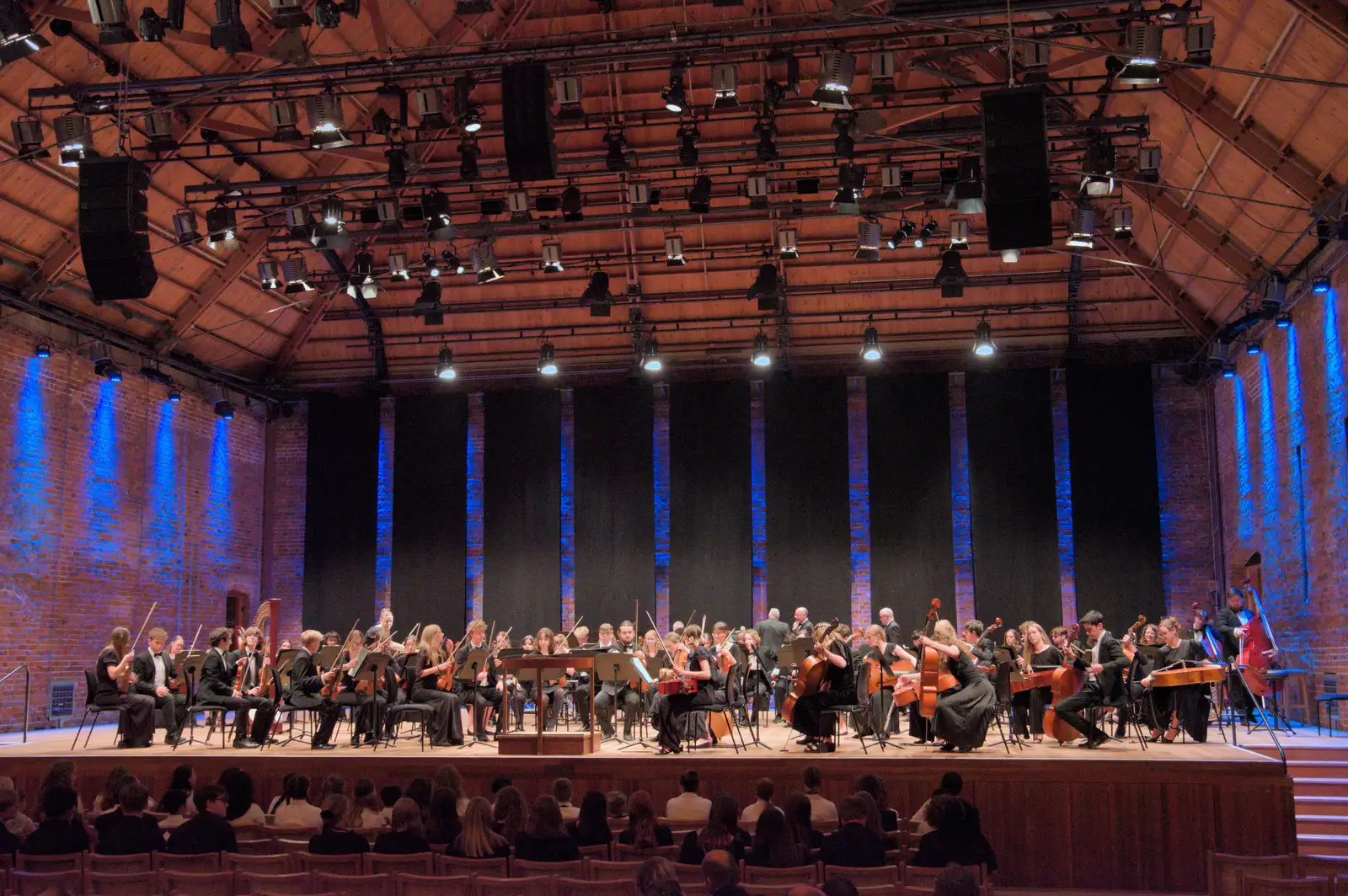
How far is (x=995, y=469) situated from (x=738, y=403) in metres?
4.52

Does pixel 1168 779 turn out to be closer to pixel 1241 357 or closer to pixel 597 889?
pixel 597 889

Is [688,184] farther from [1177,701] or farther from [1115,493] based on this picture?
[1177,701]

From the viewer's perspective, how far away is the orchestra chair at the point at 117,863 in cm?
595

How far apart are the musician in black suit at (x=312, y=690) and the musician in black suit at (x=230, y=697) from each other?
30 centimetres

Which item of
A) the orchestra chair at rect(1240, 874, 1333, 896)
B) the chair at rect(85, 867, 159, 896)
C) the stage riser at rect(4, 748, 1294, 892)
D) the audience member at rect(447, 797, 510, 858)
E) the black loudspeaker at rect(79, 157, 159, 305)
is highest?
the black loudspeaker at rect(79, 157, 159, 305)

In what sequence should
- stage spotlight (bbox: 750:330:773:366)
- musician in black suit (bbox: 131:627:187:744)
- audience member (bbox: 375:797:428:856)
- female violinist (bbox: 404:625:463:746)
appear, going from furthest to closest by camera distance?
1. stage spotlight (bbox: 750:330:773:366)
2. musician in black suit (bbox: 131:627:187:744)
3. female violinist (bbox: 404:625:463:746)
4. audience member (bbox: 375:797:428:856)

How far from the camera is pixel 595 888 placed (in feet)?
17.7

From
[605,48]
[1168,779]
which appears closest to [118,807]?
[1168,779]

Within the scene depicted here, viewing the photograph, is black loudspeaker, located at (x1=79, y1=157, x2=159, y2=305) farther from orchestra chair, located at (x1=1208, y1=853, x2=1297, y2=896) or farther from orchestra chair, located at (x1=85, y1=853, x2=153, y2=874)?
orchestra chair, located at (x1=1208, y1=853, x2=1297, y2=896)

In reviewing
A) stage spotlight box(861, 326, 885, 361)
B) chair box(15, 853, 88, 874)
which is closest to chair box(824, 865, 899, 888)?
chair box(15, 853, 88, 874)

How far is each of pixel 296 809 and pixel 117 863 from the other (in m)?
1.50

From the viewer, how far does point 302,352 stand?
21.8 metres

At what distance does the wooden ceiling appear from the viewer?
12875mm

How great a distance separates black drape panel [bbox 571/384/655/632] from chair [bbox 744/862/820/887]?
14.2 metres
